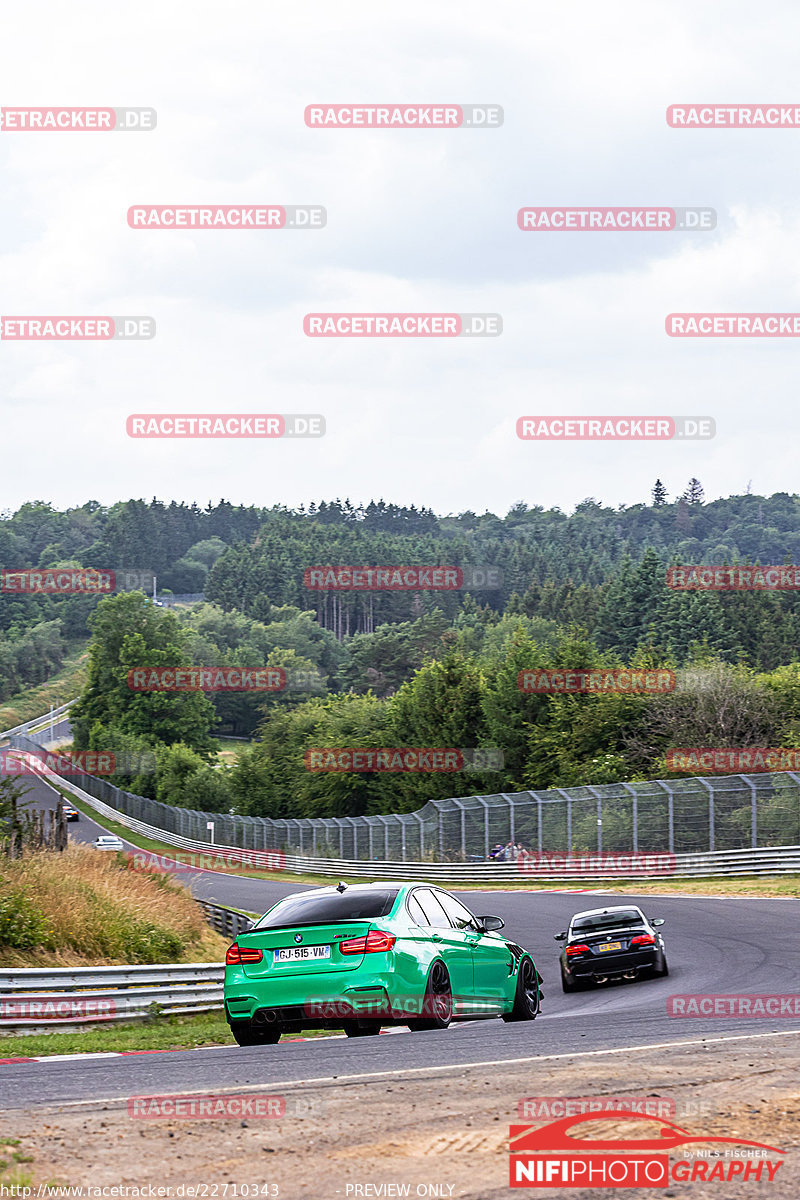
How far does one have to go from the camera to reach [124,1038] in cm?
1271

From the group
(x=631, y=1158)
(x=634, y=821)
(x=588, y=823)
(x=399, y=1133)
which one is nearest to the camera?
(x=631, y=1158)

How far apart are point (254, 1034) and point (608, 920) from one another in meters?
7.39

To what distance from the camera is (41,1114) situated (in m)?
7.07

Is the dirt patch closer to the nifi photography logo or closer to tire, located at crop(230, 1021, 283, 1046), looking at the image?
the nifi photography logo

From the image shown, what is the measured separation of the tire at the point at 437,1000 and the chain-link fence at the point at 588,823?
2254cm

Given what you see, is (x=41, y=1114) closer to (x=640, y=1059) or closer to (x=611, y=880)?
(x=640, y=1059)

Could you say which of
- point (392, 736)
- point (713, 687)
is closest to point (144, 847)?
point (392, 736)

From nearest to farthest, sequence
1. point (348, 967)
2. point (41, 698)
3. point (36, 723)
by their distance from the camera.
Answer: point (348, 967)
point (36, 723)
point (41, 698)

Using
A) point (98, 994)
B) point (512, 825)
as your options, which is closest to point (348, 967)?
point (98, 994)

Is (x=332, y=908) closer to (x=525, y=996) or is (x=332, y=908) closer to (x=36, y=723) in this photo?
(x=525, y=996)

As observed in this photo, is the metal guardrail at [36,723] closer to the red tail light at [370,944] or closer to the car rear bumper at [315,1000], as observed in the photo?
the car rear bumper at [315,1000]

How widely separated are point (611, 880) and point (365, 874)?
1655 centimetres

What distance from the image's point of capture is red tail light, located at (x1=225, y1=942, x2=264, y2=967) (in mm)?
11398

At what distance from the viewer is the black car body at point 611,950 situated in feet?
57.1
